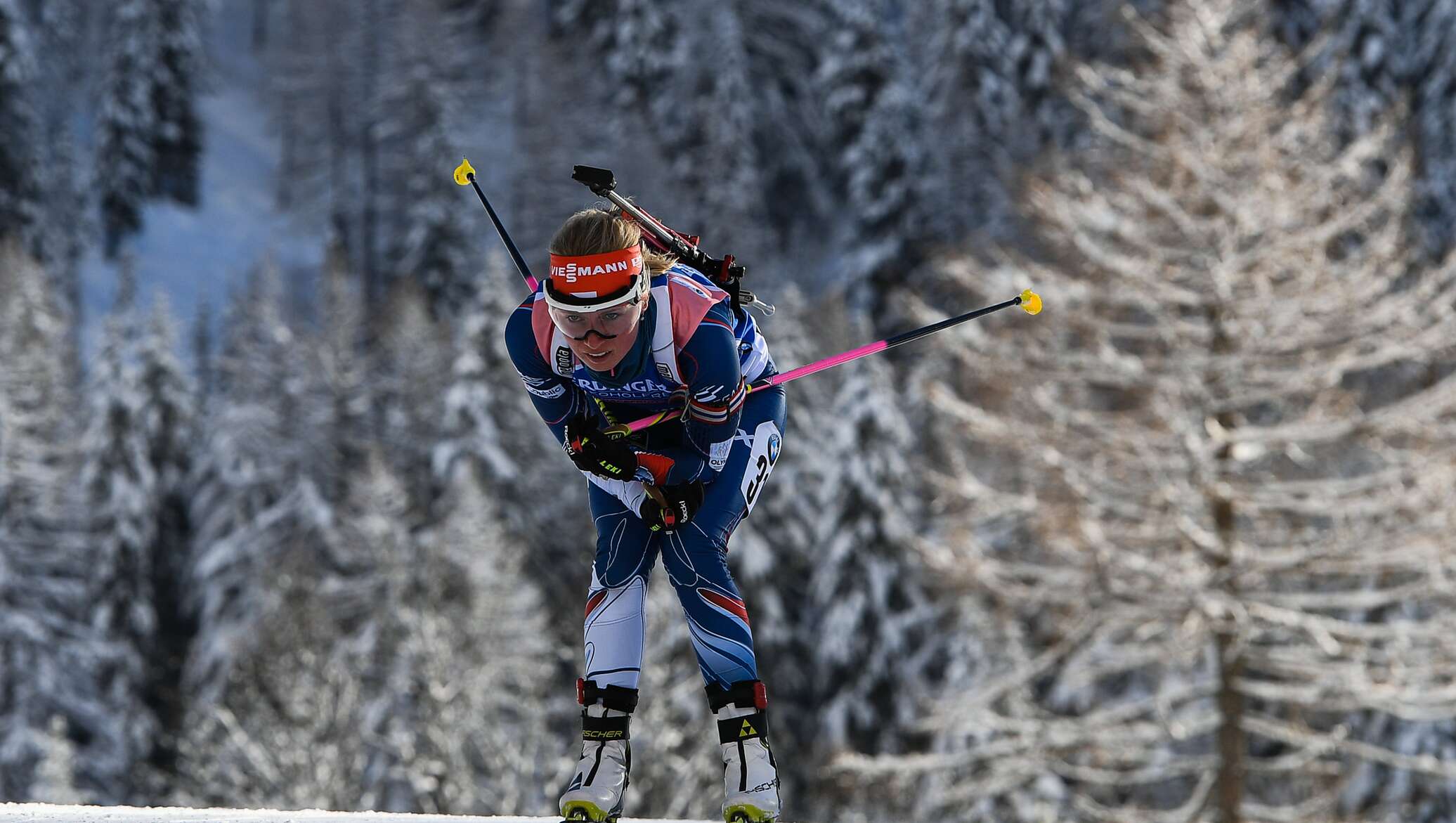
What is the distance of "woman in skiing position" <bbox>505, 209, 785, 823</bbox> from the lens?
4477 mm

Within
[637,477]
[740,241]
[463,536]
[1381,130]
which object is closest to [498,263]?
[463,536]

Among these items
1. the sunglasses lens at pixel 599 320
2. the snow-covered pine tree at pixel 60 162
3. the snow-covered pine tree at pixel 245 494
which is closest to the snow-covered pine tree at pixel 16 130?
the snow-covered pine tree at pixel 60 162

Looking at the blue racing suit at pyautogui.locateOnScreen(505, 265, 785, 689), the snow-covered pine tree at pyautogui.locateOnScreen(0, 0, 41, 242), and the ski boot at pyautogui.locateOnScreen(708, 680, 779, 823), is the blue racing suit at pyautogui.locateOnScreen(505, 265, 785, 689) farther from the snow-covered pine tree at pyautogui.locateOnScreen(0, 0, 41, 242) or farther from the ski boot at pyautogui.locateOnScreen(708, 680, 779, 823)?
the snow-covered pine tree at pyautogui.locateOnScreen(0, 0, 41, 242)

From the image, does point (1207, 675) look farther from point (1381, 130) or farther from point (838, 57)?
point (838, 57)

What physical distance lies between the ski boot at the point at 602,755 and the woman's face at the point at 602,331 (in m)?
1.07

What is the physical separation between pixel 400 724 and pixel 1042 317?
1653 centimetres

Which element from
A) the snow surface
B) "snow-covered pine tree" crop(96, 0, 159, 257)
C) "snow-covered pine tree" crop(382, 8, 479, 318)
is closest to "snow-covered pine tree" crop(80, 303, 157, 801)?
"snow-covered pine tree" crop(382, 8, 479, 318)

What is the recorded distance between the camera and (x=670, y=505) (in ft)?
15.0

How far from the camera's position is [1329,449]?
17078 mm

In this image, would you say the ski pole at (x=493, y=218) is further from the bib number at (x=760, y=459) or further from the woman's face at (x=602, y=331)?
the bib number at (x=760, y=459)

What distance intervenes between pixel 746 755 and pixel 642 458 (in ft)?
3.31

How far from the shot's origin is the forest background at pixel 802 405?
1319 centimetres

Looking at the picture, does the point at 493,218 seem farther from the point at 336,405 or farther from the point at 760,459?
the point at 336,405

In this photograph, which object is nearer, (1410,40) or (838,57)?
(1410,40)
